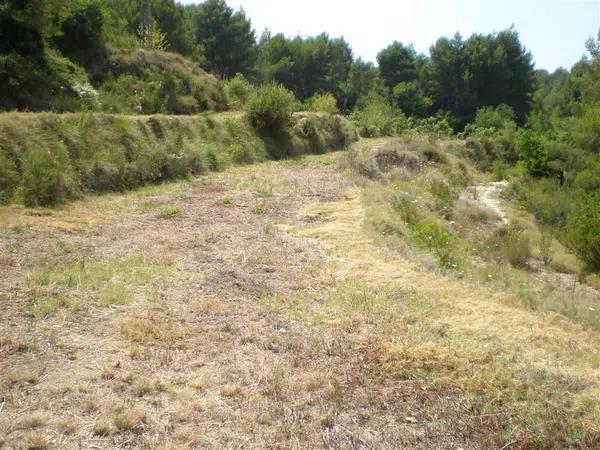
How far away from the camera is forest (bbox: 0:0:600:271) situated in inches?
571

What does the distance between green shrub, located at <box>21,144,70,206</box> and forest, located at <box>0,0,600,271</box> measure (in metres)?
0.44

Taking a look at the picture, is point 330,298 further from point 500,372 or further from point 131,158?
point 131,158

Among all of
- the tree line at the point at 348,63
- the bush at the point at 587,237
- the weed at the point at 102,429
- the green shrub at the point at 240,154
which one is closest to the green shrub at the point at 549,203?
the bush at the point at 587,237

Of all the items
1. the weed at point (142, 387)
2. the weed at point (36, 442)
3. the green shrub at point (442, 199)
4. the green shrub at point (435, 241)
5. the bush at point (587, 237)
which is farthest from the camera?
the green shrub at point (442, 199)

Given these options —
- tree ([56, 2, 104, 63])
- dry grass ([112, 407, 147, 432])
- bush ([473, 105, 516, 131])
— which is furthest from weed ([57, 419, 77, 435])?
bush ([473, 105, 516, 131])

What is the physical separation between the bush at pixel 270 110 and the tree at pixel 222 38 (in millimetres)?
22132

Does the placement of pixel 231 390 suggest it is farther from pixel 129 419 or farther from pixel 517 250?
pixel 517 250

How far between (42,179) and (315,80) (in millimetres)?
40623

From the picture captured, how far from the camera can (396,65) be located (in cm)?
5444

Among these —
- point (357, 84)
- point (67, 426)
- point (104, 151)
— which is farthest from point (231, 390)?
point (357, 84)

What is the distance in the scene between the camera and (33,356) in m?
4.46

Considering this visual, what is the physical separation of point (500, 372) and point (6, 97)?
1302 centimetres

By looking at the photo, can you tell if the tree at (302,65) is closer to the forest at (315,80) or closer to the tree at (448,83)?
the forest at (315,80)

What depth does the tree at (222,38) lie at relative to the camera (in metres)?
41.7
